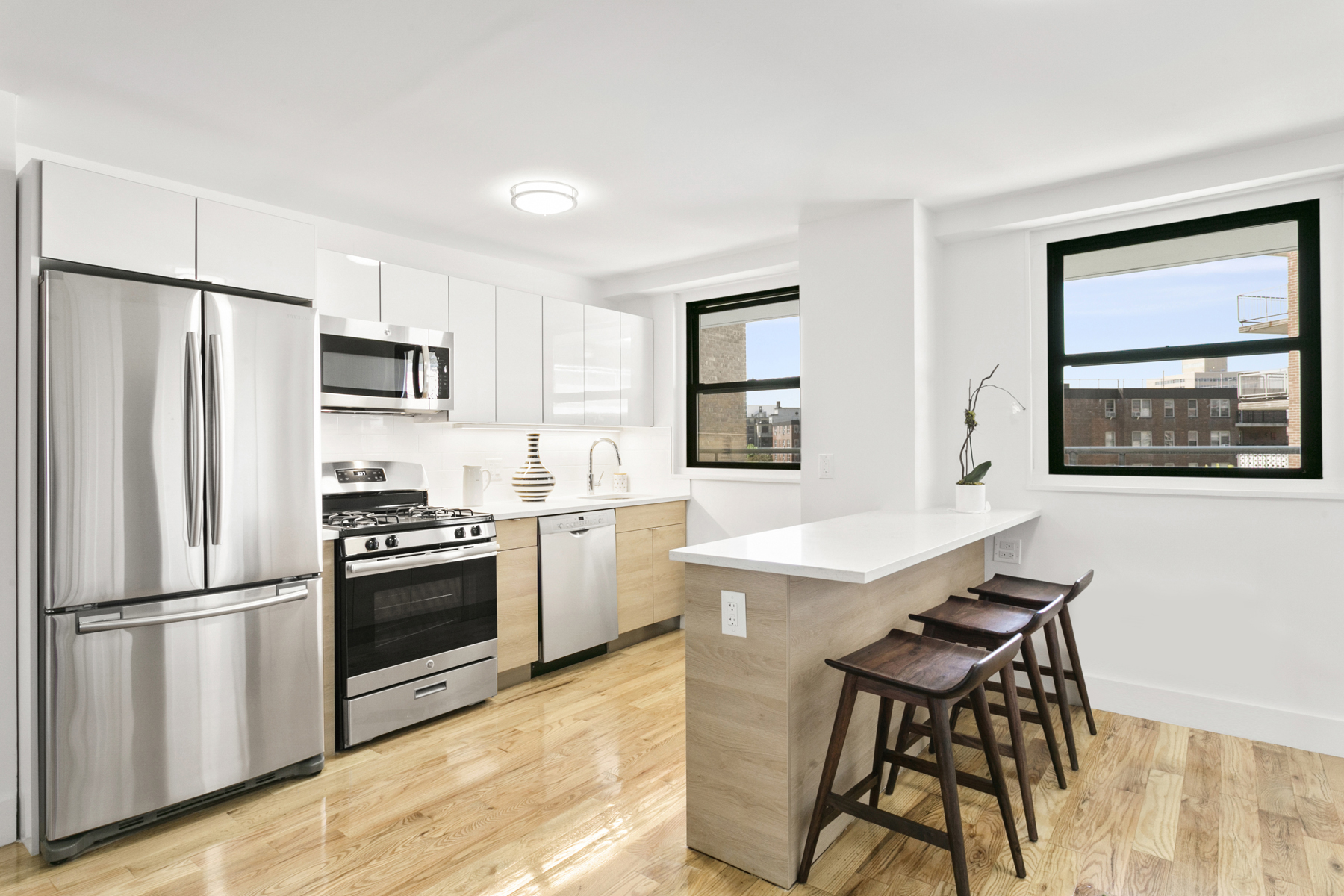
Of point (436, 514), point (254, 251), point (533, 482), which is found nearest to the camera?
point (254, 251)

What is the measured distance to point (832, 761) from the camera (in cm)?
200

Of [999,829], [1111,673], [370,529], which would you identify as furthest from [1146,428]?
[370,529]

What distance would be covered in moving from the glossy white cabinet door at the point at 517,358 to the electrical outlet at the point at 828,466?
Result: 5.37 feet

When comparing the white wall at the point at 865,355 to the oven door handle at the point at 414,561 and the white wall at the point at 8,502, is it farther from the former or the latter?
the white wall at the point at 8,502

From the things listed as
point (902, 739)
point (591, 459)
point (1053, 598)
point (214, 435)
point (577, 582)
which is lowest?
point (902, 739)

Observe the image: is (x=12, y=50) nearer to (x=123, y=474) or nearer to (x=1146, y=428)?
(x=123, y=474)

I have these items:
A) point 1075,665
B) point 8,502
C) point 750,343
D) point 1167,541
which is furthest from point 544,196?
point 1167,541

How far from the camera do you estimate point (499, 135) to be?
268cm

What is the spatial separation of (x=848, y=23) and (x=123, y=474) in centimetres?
256

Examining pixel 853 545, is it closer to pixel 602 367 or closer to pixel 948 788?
pixel 948 788

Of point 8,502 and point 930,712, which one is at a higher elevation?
point 8,502

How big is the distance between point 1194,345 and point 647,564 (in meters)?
3.02

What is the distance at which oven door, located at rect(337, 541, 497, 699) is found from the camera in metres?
2.99

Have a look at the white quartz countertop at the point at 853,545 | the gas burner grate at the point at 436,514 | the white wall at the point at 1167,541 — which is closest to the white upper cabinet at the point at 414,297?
the gas burner grate at the point at 436,514
